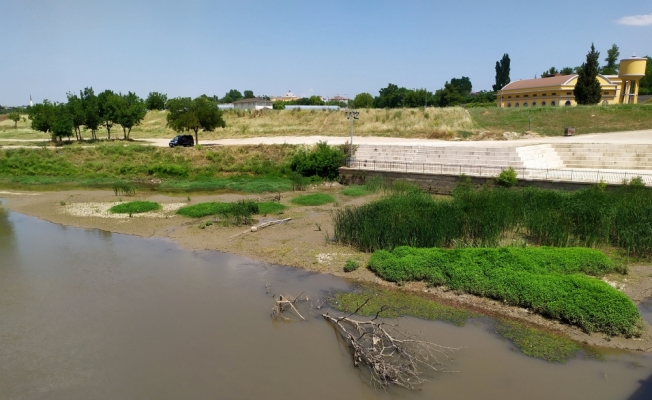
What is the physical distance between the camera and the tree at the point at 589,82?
1884 inches

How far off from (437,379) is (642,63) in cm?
5379

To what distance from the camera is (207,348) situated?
9914 mm

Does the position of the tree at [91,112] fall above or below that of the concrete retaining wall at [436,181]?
above

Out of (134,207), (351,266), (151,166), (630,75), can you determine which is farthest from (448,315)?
(630,75)

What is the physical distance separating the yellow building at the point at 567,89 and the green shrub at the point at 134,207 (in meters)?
46.1

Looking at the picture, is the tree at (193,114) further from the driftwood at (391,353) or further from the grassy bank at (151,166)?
the driftwood at (391,353)

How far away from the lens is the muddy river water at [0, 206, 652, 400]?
A: 854 cm

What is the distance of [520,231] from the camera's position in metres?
16.3

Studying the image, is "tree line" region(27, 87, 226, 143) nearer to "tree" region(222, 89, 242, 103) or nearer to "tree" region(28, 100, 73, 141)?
"tree" region(28, 100, 73, 141)

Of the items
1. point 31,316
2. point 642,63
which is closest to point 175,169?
point 31,316

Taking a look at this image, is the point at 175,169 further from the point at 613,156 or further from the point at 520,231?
the point at 613,156

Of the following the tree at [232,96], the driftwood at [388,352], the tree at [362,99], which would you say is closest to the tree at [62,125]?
the driftwood at [388,352]

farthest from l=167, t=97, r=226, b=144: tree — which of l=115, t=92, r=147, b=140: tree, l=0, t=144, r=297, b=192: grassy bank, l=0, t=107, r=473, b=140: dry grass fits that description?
l=0, t=107, r=473, b=140: dry grass

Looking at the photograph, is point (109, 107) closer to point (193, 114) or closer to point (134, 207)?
point (193, 114)
